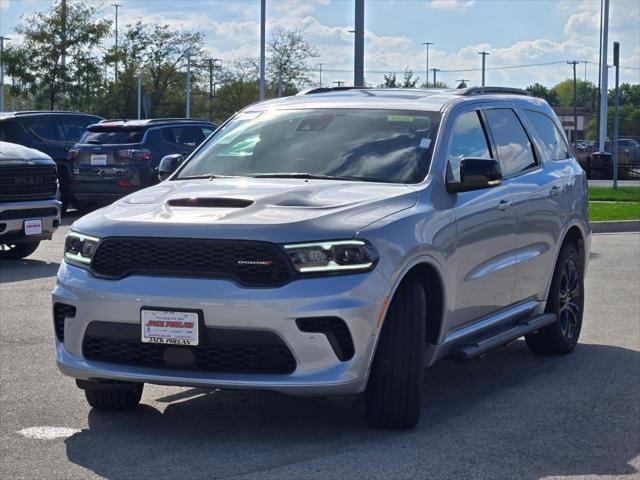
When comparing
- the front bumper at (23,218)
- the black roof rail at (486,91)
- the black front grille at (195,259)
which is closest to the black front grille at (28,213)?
the front bumper at (23,218)

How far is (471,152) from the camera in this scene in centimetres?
727

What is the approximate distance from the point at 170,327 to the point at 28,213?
27.5 feet

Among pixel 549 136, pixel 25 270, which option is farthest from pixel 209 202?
pixel 25 270

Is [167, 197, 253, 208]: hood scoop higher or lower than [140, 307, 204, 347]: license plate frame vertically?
higher

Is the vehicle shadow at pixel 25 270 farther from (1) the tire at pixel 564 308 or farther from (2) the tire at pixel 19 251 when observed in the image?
(1) the tire at pixel 564 308

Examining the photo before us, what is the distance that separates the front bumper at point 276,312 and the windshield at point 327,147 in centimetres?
123

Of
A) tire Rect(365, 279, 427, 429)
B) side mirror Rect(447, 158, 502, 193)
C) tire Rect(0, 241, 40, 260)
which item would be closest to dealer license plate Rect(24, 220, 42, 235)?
tire Rect(0, 241, 40, 260)

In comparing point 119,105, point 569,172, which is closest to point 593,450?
point 569,172

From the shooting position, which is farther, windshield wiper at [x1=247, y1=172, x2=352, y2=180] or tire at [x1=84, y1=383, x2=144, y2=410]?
windshield wiper at [x1=247, y1=172, x2=352, y2=180]

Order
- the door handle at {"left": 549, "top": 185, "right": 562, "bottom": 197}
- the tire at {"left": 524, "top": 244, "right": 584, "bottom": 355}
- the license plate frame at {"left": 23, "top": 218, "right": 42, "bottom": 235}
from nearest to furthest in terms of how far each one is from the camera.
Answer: the door handle at {"left": 549, "top": 185, "right": 562, "bottom": 197} < the tire at {"left": 524, "top": 244, "right": 584, "bottom": 355} < the license plate frame at {"left": 23, "top": 218, "right": 42, "bottom": 235}

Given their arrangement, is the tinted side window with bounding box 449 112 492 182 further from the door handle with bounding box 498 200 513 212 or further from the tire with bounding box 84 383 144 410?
the tire with bounding box 84 383 144 410

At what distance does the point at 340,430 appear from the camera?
20.1 feet

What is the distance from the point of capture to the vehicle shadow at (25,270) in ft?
41.9

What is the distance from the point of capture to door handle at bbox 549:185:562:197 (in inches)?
323
